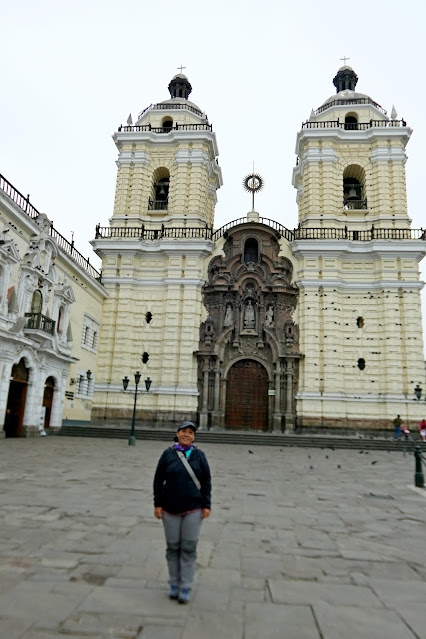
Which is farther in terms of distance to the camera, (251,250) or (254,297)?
(251,250)

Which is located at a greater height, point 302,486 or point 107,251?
point 107,251

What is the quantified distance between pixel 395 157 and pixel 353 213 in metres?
4.24

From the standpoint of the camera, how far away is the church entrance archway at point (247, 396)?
26406mm

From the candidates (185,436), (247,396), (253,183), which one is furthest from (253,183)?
(185,436)

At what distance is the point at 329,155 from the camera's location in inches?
1143

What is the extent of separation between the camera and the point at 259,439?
72.5 feet

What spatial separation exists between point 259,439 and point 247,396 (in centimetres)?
489

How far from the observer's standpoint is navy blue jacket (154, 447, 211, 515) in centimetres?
389

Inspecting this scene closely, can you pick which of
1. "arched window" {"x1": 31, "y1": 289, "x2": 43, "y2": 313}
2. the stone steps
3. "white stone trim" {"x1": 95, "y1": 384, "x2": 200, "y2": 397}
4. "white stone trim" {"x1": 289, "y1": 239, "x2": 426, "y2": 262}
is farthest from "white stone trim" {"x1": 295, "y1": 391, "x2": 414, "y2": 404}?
"arched window" {"x1": 31, "y1": 289, "x2": 43, "y2": 313}

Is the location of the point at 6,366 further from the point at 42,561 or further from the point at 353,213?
the point at 353,213

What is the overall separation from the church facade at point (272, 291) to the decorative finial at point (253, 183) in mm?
3310

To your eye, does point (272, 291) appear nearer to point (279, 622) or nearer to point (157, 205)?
point (157, 205)

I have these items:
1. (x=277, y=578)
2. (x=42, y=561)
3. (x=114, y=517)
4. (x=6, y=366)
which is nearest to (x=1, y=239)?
(x=6, y=366)

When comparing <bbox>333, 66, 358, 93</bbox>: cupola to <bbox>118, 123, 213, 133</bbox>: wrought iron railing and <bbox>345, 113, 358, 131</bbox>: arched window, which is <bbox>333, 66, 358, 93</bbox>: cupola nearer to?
<bbox>345, 113, 358, 131</bbox>: arched window
